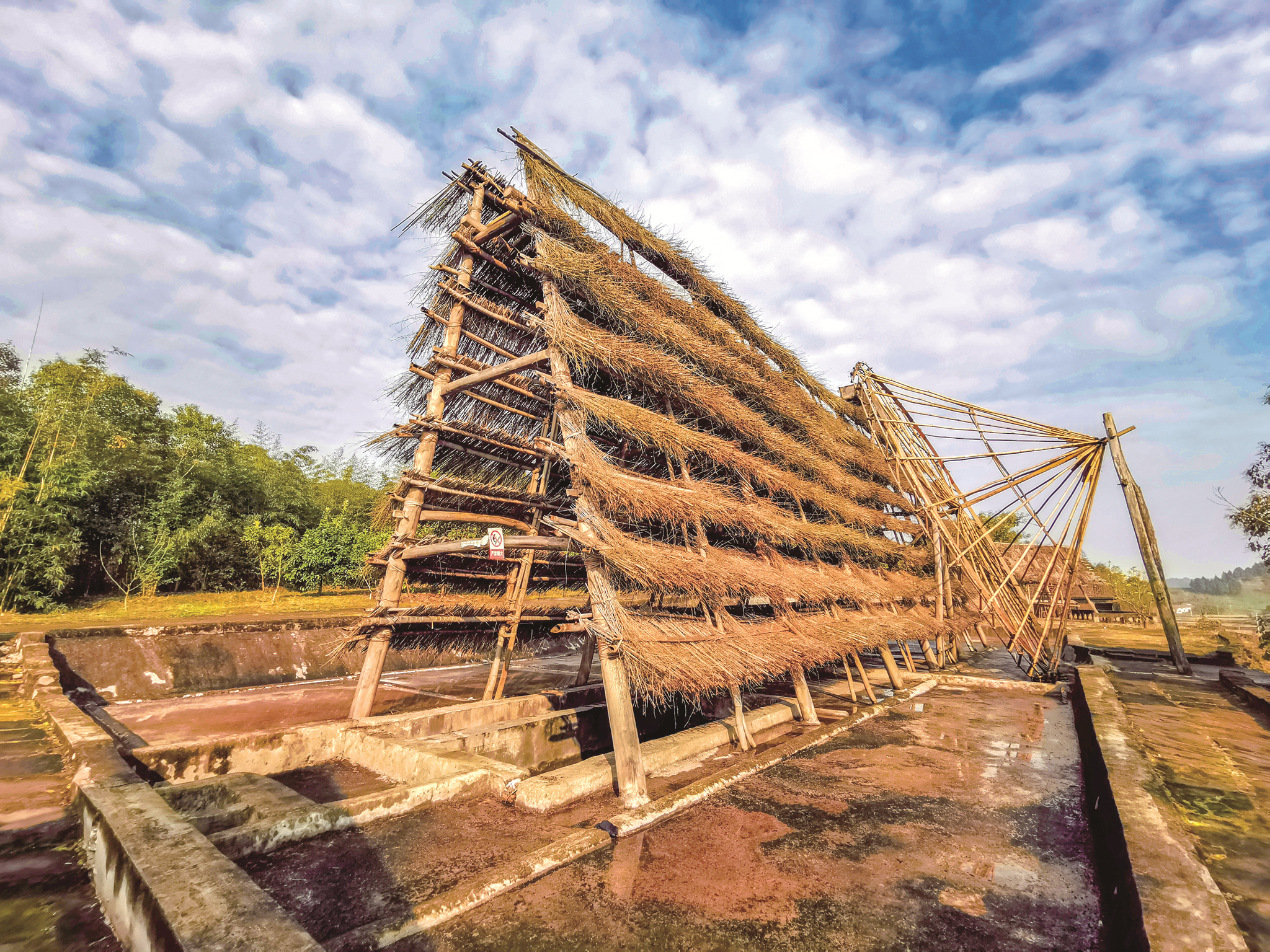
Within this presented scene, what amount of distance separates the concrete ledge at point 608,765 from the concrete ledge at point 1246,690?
7189 mm

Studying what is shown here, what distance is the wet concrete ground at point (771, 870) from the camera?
10.0 ft

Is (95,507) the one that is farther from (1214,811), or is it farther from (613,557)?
(1214,811)

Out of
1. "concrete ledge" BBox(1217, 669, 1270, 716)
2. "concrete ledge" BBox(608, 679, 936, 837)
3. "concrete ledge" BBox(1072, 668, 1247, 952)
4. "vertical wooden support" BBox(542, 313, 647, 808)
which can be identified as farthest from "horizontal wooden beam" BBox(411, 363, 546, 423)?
"concrete ledge" BBox(1217, 669, 1270, 716)

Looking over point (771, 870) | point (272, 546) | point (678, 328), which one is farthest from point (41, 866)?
point (272, 546)

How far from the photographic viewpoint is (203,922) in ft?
7.20

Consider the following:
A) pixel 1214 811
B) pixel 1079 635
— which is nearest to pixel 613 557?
pixel 1214 811

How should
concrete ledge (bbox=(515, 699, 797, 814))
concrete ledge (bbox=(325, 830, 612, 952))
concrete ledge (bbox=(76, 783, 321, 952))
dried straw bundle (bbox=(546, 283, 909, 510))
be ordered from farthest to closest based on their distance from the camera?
dried straw bundle (bbox=(546, 283, 909, 510)) → concrete ledge (bbox=(515, 699, 797, 814)) → concrete ledge (bbox=(325, 830, 612, 952)) → concrete ledge (bbox=(76, 783, 321, 952))

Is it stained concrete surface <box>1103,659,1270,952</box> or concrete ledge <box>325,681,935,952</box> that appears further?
stained concrete surface <box>1103,659,1270,952</box>

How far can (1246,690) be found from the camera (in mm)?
8695

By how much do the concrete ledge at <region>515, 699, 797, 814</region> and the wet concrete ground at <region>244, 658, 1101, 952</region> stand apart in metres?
0.15

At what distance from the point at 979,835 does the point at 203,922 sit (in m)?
5.34

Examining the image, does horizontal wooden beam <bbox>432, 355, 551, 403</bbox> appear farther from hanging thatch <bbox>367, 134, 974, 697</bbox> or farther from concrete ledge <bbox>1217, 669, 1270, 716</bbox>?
concrete ledge <bbox>1217, 669, 1270, 716</bbox>

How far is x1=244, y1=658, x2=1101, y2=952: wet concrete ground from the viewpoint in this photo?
3051 millimetres

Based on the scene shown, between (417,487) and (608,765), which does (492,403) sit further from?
(608,765)
